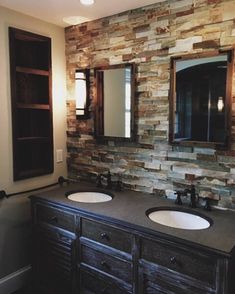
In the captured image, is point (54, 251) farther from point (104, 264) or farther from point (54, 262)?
point (104, 264)

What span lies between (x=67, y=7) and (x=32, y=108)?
0.93 m

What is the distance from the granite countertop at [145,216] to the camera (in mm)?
1540

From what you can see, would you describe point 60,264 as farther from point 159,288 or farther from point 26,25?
point 26,25

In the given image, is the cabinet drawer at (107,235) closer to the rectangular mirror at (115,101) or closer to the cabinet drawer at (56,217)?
the cabinet drawer at (56,217)

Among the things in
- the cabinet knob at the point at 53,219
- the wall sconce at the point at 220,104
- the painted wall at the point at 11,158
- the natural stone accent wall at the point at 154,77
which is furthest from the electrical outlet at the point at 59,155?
the wall sconce at the point at 220,104

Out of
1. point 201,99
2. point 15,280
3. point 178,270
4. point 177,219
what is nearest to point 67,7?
point 201,99

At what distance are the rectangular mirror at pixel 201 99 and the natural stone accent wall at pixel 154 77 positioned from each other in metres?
0.07

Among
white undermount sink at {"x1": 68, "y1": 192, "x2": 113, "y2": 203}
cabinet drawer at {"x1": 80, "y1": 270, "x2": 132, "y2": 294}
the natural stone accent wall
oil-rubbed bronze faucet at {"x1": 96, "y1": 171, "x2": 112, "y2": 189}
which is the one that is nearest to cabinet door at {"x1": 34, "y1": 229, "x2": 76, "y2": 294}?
cabinet drawer at {"x1": 80, "y1": 270, "x2": 132, "y2": 294}

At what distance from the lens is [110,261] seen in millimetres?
1906

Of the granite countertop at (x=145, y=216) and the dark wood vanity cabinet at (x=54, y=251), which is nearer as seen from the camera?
the granite countertop at (x=145, y=216)

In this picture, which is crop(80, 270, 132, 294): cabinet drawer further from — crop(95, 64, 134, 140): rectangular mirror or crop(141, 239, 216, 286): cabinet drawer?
crop(95, 64, 134, 140): rectangular mirror

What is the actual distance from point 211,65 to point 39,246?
6.58ft

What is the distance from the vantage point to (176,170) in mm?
2250

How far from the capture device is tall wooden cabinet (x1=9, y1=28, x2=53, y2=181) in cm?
253
